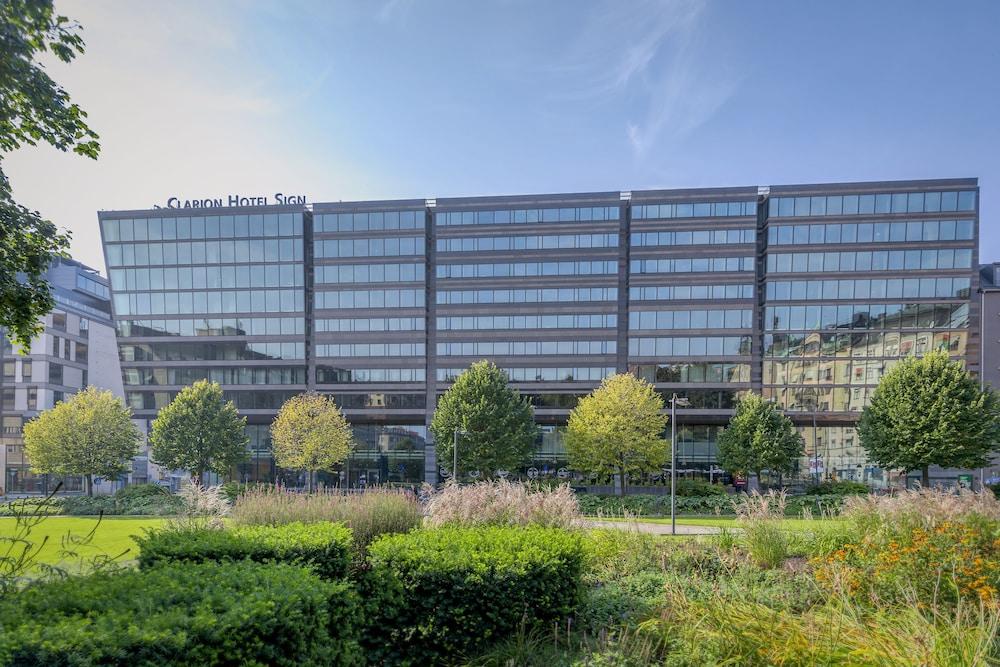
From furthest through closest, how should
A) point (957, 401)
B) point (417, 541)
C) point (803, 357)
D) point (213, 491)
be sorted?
1. point (803, 357)
2. point (957, 401)
3. point (213, 491)
4. point (417, 541)

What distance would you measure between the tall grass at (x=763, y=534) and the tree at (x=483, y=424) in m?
26.2

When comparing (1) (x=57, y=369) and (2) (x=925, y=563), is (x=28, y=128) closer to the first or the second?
(2) (x=925, y=563)

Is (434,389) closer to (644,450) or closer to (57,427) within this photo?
(644,450)

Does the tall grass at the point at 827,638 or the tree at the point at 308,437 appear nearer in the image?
the tall grass at the point at 827,638

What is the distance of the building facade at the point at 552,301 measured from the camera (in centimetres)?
5212

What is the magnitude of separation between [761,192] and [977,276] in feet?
69.3

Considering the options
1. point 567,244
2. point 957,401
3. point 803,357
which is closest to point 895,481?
point 803,357

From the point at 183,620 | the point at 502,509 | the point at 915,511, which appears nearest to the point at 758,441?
the point at 915,511

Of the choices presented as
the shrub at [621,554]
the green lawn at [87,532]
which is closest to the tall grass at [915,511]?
the shrub at [621,554]

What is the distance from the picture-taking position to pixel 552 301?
2163 inches

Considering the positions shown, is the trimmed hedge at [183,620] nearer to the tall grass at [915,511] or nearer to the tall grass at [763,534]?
the tall grass at [763,534]

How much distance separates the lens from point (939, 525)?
8.79 meters

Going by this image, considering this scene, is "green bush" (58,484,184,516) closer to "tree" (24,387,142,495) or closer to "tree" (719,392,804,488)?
"tree" (24,387,142,495)

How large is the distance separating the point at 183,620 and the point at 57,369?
73.0 metres
